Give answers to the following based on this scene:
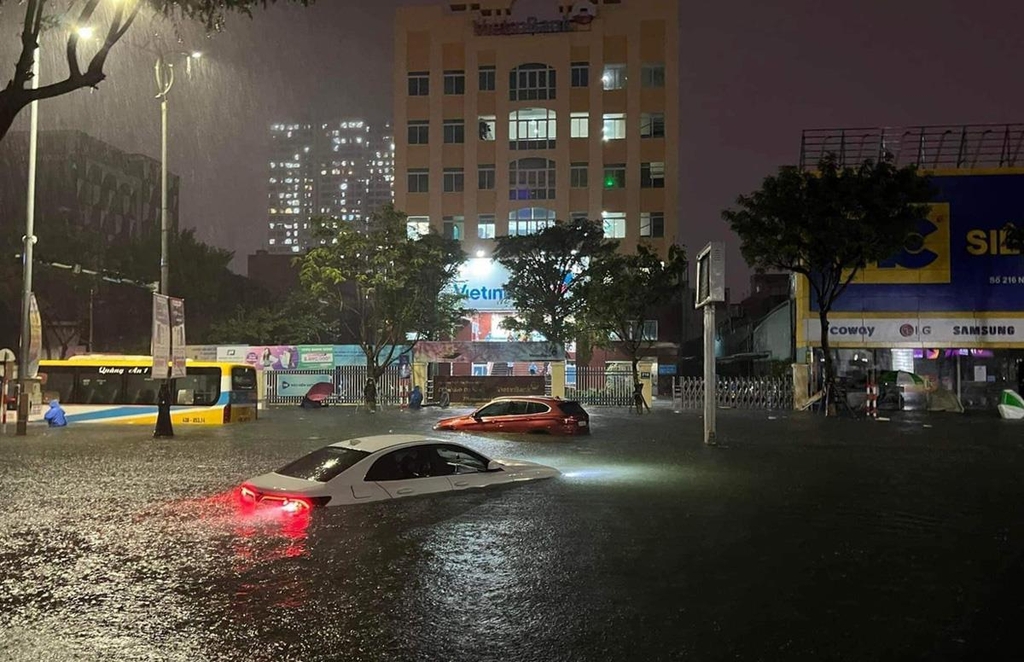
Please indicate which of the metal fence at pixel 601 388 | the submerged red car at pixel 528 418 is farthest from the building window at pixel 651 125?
the submerged red car at pixel 528 418

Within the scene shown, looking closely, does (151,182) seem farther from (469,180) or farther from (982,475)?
(982,475)

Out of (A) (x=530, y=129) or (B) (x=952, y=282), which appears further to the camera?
(A) (x=530, y=129)

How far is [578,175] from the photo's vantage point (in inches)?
2549

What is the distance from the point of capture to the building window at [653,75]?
212ft

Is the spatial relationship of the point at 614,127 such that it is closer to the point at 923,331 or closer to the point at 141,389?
the point at 923,331

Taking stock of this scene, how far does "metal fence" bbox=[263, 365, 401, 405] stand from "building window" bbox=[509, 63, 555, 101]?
3039 cm

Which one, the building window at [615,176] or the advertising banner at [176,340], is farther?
the building window at [615,176]

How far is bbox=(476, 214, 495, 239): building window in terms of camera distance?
64.8 m

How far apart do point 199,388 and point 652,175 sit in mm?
43691

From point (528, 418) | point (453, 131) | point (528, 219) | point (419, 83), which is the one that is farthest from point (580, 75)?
point (528, 418)

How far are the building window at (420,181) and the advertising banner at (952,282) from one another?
36.7 meters

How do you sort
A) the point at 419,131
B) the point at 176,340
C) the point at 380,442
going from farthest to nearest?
1. the point at 419,131
2. the point at 176,340
3. the point at 380,442

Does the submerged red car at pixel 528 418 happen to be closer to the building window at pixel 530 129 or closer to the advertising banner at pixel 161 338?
the advertising banner at pixel 161 338

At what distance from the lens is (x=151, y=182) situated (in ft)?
330
